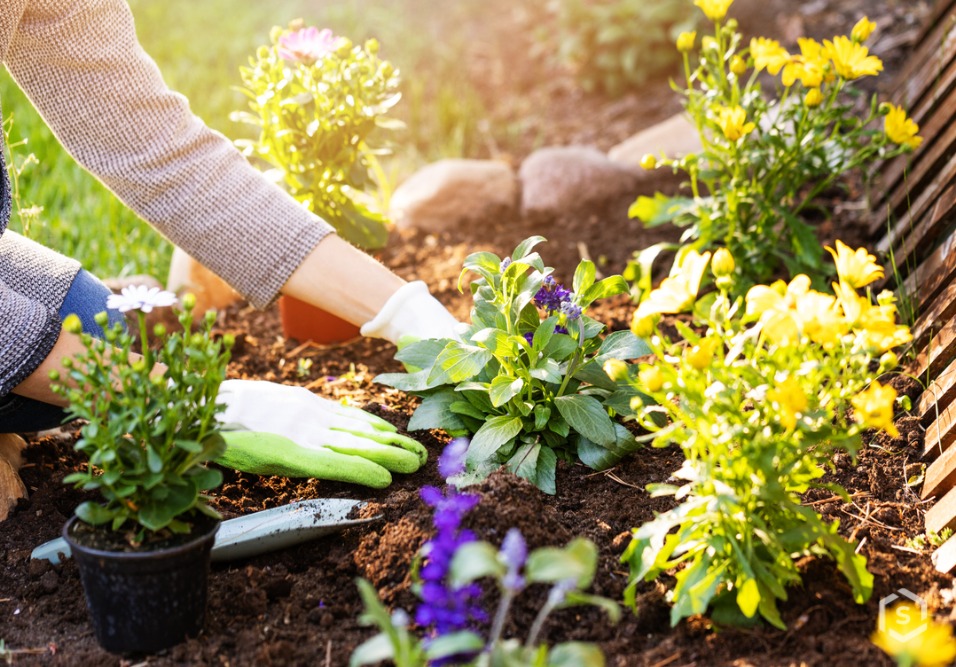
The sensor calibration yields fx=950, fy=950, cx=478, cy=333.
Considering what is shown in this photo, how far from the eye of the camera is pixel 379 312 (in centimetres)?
204

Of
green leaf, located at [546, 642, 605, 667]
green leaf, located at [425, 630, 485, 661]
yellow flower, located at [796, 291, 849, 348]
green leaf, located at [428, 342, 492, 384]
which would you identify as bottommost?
green leaf, located at [428, 342, 492, 384]

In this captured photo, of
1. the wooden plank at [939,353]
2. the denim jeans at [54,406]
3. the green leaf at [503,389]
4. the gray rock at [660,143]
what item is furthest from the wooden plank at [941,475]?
the gray rock at [660,143]

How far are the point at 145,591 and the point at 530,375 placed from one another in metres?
0.71

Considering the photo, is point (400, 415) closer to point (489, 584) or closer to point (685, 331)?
point (489, 584)

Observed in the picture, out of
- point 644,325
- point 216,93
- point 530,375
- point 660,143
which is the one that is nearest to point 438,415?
point 530,375

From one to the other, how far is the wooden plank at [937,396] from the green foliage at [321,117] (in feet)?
4.30

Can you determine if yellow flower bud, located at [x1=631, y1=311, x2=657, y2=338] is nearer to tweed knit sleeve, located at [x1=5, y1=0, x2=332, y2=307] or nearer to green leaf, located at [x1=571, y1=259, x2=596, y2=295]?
green leaf, located at [x1=571, y1=259, x2=596, y2=295]

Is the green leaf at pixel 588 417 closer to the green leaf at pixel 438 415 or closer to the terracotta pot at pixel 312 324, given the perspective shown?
the green leaf at pixel 438 415

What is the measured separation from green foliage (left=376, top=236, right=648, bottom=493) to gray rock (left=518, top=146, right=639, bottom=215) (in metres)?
1.21

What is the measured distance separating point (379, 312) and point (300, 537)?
2.06ft

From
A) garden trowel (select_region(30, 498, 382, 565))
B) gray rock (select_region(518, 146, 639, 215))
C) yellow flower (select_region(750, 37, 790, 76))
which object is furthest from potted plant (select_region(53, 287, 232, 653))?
gray rock (select_region(518, 146, 639, 215))

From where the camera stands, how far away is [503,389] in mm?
1653

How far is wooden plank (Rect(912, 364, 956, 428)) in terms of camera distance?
1714 millimetres

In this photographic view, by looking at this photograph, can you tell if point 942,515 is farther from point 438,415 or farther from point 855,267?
point 438,415
